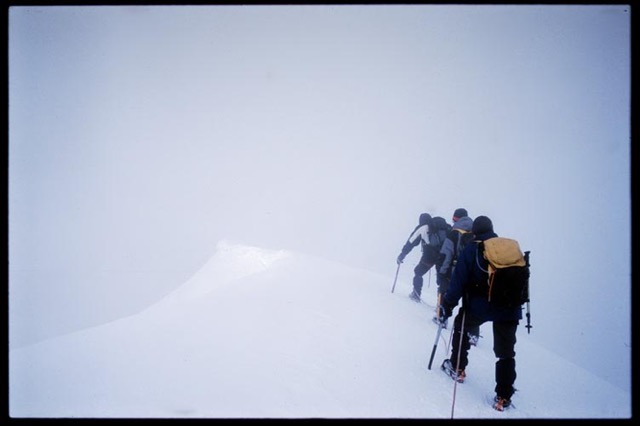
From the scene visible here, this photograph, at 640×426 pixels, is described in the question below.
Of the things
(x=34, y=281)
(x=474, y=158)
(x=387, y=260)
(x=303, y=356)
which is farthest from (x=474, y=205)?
(x=34, y=281)

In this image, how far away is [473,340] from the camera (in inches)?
216

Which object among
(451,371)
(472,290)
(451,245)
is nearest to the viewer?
(472,290)

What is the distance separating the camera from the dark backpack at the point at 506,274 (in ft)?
10.9

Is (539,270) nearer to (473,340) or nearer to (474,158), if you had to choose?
(473,340)

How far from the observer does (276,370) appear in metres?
3.71

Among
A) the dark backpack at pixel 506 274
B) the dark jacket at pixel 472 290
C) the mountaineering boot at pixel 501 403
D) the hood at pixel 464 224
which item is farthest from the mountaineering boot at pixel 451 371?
the hood at pixel 464 224

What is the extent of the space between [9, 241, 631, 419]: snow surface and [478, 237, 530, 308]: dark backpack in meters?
1.25

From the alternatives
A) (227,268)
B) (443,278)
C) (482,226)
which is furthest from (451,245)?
(227,268)

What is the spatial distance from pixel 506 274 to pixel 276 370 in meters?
3.29

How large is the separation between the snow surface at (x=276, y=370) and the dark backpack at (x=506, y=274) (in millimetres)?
1248

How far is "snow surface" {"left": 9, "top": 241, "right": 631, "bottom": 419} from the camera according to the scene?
3232 mm

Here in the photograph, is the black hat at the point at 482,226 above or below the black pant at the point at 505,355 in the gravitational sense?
above

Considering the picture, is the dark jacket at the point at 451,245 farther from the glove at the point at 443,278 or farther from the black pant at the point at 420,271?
the black pant at the point at 420,271

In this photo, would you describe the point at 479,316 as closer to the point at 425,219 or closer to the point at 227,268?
the point at 425,219
